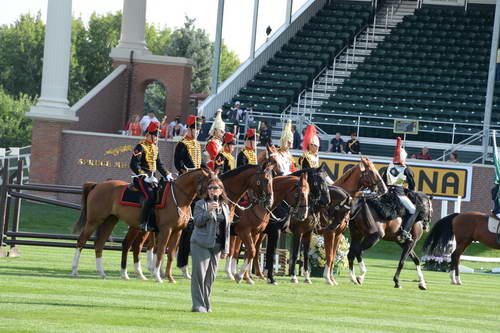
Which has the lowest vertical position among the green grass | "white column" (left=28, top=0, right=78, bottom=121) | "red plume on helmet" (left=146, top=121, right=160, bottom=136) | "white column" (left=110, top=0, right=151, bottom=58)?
the green grass

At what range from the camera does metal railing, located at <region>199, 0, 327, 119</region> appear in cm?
4525

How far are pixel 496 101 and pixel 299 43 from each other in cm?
973

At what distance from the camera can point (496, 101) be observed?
45.1 metres

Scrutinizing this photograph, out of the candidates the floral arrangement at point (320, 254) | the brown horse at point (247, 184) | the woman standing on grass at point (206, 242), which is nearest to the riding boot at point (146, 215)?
the brown horse at point (247, 184)

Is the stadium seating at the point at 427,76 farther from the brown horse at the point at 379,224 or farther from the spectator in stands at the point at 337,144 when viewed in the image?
the brown horse at the point at 379,224

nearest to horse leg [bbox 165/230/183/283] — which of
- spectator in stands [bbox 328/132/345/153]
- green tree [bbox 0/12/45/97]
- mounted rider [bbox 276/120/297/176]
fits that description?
mounted rider [bbox 276/120/297/176]

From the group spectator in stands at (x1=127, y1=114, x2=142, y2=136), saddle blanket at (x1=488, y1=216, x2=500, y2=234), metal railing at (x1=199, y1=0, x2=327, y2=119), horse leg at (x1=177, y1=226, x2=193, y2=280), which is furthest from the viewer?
metal railing at (x1=199, y1=0, x2=327, y2=119)

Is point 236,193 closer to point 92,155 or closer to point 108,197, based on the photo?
point 108,197

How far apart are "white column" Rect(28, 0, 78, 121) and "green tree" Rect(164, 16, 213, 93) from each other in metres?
52.7

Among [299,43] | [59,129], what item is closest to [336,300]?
[59,129]

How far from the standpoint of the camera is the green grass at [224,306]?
13938 mm

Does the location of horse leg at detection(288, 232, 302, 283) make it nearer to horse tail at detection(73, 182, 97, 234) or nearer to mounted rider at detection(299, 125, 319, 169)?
mounted rider at detection(299, 125, 319, 169)

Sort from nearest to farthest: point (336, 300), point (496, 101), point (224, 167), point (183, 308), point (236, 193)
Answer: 1. point (183, 308)
2. point (336, 300)
3. point (236, 193)
4. point (224, 167)
5. point (496, 101)

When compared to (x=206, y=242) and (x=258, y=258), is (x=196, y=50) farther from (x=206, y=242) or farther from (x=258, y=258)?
(x=206, y=242)
